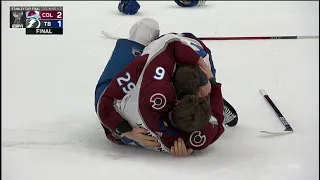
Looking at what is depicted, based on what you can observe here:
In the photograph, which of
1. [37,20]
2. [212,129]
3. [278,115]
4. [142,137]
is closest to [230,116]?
[278,115]

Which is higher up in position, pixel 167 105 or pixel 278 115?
pixel 167 105

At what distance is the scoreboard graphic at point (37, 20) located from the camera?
2.79 meters

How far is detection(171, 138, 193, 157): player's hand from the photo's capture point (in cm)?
162

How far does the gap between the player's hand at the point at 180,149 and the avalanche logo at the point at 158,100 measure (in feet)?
0.44

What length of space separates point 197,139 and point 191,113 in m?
0.16

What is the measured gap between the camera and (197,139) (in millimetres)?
1610

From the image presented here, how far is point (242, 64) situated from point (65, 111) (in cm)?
90

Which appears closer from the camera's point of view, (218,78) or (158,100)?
(158,100)

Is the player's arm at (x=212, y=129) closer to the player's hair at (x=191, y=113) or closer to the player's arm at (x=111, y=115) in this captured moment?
the player's hair at (x=191, y=113)

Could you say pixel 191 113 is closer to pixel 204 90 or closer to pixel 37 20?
pixel 204 90

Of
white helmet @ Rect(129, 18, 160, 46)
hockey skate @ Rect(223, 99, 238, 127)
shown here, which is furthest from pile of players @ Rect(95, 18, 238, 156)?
hockey skate @ Rect(223, 99, 238, 127)

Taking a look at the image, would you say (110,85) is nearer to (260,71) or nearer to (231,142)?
(231,142)

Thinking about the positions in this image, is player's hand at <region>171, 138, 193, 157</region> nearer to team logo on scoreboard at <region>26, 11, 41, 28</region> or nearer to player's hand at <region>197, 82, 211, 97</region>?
player's hand at <region>197, 82, 211, 97</region>

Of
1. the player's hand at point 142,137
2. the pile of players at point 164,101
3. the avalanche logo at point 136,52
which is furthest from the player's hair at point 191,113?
the avalanche logo at point 136,52
